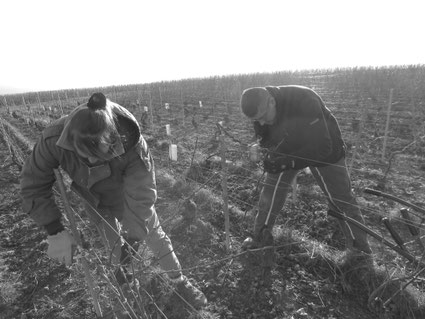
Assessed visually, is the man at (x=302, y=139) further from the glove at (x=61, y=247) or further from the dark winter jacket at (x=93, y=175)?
the glove at (x=61, y=247)

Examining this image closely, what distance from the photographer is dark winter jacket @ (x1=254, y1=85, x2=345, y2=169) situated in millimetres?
2453

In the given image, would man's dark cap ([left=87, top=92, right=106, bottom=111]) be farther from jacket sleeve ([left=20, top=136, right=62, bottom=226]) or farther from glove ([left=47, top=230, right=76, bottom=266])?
glove ([left=47, top=230, right=76, bottom=266])

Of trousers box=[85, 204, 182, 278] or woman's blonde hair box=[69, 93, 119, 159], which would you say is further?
trousers box=[85, 204, 182, 278]

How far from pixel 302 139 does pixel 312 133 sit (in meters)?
0.10

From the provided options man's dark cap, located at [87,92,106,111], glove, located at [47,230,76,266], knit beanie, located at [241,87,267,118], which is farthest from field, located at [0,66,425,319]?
man's dark cap, located at [87,92,106,111]

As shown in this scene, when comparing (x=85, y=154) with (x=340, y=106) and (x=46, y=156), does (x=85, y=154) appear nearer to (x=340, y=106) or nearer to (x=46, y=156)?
(x=46, y=156)

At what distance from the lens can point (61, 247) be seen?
1.74 meters

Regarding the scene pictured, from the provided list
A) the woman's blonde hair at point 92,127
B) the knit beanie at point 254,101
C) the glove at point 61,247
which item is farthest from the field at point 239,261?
the woman's blonde hair at point 92,127

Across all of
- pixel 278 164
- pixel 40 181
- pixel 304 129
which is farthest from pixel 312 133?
pixel 40 181

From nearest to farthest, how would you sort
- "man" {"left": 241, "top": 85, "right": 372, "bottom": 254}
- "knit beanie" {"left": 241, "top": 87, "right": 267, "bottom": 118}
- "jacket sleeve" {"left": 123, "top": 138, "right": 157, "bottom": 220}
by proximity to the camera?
"jacket sleeve" {"left": 123, "top": 138, "right": 157, "bottom": 220}, "knit beanie" {"left": 241, "top": 87, "right": 267, "bottom": 118}, "man" {"left": 241, "top": 85, "right": 372, "bottom": 254}

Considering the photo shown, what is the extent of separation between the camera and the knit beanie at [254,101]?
2.33 metres

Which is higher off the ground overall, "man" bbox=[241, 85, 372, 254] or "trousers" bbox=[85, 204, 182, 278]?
"man" bbox=[241, 85, 372, 254]

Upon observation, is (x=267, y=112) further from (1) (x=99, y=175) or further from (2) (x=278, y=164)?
(1) (x=99, y=175)

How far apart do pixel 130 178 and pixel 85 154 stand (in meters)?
0.49
